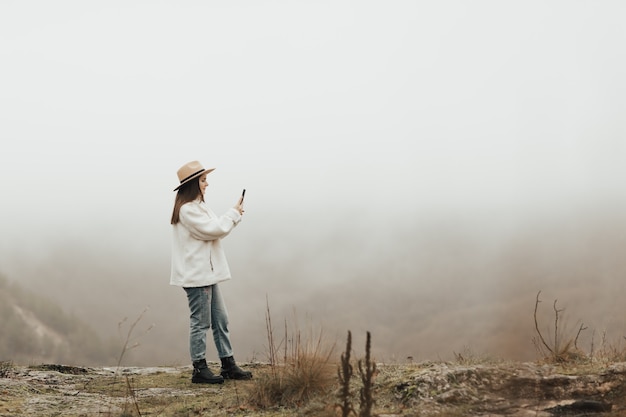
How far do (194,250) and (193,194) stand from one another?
2.10 feet

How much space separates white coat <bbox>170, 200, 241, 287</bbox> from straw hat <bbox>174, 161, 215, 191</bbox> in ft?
0.94

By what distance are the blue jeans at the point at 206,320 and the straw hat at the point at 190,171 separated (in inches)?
49.1

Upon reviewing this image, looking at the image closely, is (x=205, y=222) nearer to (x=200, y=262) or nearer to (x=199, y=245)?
(x=199, y=245)

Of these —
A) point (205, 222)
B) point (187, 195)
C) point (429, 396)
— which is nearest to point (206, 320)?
point (205, 222)

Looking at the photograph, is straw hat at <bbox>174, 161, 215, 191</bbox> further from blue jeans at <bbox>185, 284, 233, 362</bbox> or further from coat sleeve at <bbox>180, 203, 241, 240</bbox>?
blue jeans at <bbox>185, 284, 233, 362</bbox>

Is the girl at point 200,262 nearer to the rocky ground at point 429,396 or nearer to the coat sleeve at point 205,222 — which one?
the coat sleeve at point 205,222

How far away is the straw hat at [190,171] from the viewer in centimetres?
776

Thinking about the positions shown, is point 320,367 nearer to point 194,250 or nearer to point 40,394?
point 194,250

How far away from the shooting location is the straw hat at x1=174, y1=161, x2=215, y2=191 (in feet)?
25.5

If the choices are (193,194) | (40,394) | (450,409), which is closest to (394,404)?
(450,409)

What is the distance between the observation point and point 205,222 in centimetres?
753

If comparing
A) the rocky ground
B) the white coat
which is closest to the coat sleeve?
the white coat

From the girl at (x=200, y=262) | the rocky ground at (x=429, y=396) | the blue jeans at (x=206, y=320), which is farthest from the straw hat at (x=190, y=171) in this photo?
the rocky ground at (x=429, y=396)

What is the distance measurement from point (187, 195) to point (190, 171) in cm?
28
